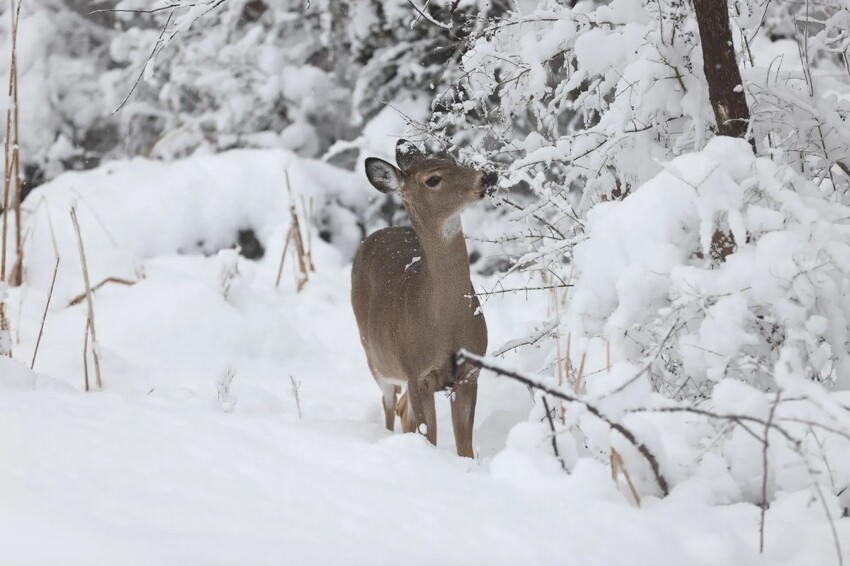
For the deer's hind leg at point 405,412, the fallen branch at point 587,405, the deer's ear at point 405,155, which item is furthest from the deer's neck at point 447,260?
the fallen branch at point 587,405

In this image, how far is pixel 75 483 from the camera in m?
1.99

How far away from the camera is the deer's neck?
3.82 m

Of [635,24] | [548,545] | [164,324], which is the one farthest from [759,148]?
[164,324]

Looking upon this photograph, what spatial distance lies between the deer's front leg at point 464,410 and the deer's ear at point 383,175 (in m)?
0.95

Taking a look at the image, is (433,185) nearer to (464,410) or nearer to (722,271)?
(464,410)

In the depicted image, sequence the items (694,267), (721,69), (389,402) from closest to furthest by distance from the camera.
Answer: (694,267) → (721,69) → (389,402)

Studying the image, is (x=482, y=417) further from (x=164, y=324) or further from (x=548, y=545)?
(x=548, y=545)

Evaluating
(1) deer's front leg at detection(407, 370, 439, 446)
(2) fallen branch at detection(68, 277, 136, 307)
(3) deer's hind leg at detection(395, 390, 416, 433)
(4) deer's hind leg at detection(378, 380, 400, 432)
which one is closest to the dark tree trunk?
(1) deer's front leg at detection(407, 370, 439, 446)

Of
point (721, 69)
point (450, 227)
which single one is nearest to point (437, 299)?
point (450, 227)

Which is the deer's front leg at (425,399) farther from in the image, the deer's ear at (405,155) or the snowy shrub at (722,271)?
the snowy shrub at (722,271)

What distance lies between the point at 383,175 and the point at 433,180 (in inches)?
13.5

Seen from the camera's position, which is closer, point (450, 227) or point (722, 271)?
point (722, 271)

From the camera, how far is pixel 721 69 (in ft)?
9.07

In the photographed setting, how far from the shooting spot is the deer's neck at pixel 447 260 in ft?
12.5
